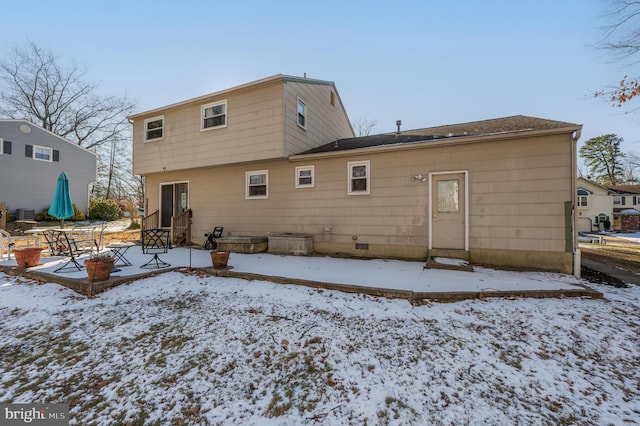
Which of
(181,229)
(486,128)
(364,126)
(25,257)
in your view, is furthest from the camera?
(364,126)

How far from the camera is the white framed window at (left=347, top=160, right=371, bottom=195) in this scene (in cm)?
796

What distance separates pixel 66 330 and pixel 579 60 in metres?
16.3

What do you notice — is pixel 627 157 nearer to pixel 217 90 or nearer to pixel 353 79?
pixel 353 79

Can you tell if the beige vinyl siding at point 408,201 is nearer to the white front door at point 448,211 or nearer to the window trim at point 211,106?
the white front door at point 448,211

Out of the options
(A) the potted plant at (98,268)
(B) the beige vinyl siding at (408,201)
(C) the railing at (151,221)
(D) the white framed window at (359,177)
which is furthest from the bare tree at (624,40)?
(C) the railing at (151,221)

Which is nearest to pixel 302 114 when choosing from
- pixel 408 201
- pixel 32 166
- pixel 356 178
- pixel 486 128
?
pixel 356 178

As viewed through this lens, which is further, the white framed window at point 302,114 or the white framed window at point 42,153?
the white framed window at point 42,153

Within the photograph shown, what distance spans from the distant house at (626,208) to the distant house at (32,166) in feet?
156

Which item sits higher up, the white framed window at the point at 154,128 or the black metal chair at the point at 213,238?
the white framed window at the point at 154,128

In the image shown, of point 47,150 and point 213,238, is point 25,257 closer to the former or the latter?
point 213,238

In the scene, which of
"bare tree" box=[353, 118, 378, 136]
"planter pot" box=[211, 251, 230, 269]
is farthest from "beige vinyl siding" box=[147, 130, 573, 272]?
"bare tree" box=[353, 118, 378, 136]

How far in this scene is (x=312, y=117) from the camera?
10.5 metres

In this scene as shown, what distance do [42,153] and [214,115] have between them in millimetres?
16641

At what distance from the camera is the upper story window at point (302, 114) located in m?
9.62
